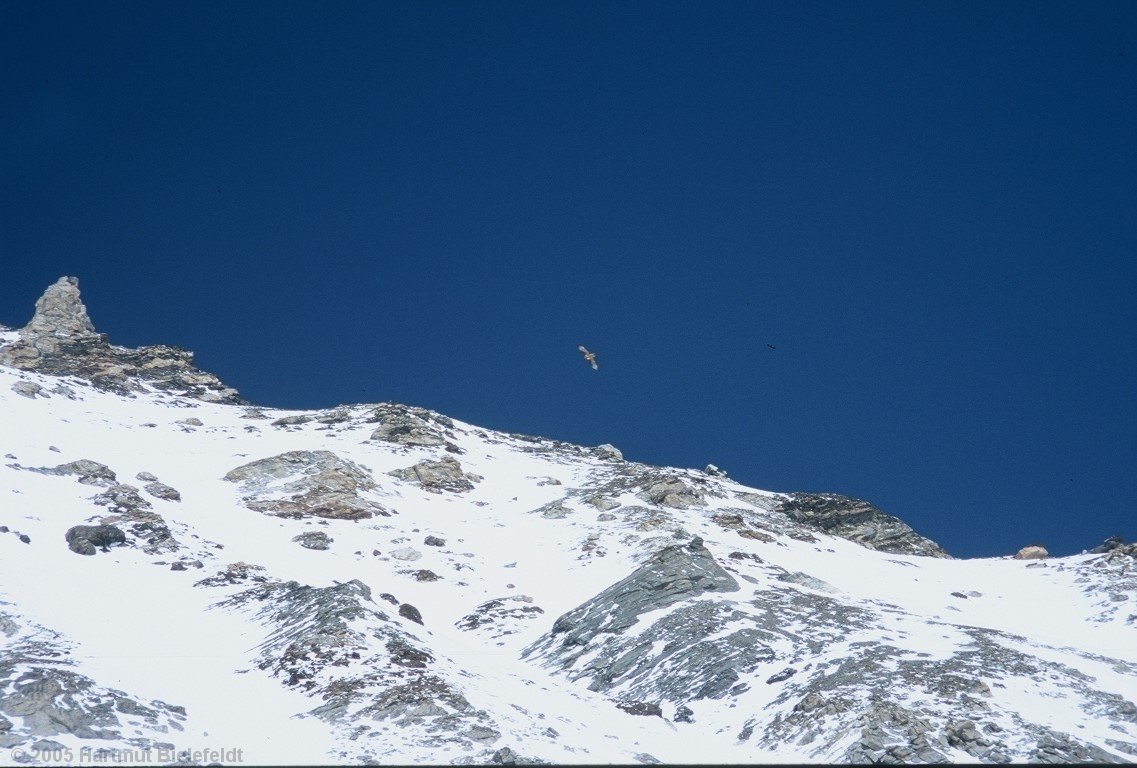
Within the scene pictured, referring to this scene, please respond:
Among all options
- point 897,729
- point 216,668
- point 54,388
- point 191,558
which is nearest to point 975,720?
point 897,729

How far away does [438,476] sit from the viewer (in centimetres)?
8594

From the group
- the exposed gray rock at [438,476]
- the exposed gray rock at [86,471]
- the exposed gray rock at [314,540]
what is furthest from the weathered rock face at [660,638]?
the exposed gray rock at [438,476]

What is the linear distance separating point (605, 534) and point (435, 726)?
140 ft

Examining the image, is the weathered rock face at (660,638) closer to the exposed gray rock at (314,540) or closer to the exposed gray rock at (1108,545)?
the exposed gray rock at (314,540)

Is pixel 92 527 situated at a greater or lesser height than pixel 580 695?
greater

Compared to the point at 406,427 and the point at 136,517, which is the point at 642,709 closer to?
the point at 136,517

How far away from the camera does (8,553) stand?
1644 inches

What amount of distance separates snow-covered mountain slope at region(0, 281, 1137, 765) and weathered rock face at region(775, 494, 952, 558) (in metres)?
0.42

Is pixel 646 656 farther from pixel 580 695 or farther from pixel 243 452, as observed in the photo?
pixel 243 452

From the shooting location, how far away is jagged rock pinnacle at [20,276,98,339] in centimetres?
11419

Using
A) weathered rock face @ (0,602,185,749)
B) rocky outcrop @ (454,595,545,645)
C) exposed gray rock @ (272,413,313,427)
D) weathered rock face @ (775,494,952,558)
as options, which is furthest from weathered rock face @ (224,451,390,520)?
weathered rock face @ (775,494,952,558)

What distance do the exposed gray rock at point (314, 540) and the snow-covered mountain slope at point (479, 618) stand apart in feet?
0.71

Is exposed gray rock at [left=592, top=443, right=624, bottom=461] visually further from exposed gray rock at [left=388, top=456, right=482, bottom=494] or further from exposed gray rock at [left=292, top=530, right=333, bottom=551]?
exposed gray rock at [left=292, top=530, right=333, bottom=551]

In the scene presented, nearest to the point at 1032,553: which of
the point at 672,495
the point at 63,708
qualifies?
the point at 672,495
